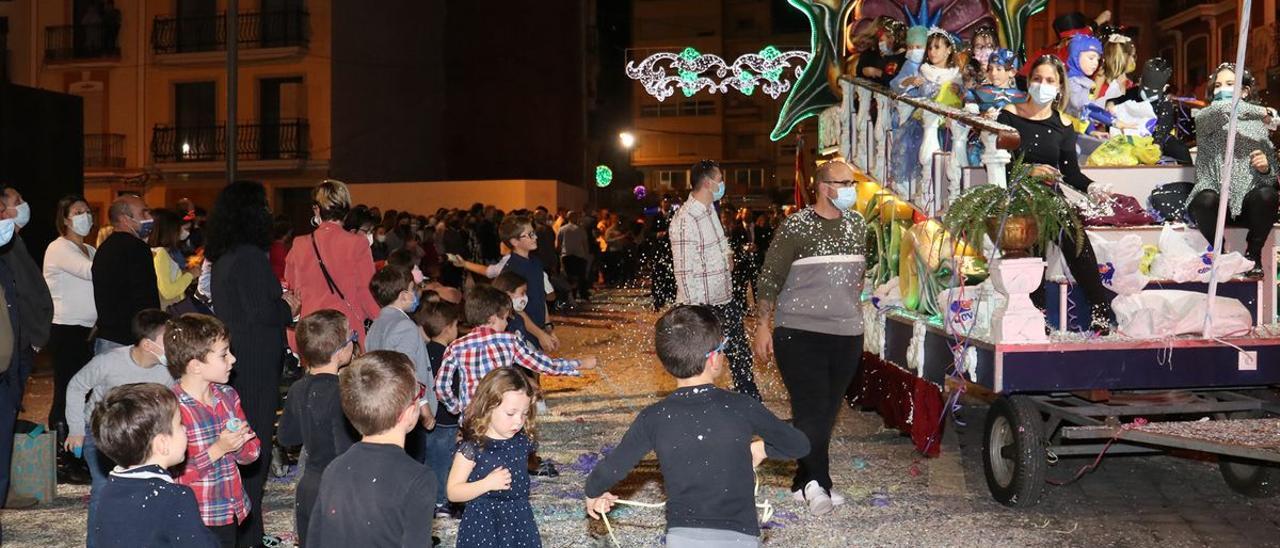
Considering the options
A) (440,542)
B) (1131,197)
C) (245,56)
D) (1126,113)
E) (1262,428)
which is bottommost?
(440,542)

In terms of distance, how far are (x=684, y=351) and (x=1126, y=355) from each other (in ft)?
12.2

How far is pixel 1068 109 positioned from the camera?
10.8 metres

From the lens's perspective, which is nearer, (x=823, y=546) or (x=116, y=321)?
(x=823, y=546)

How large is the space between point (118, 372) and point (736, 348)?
12.5 ft

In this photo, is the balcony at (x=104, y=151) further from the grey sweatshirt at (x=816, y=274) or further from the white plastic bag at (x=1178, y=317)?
the white plastic bag at (x=1178, y=317)

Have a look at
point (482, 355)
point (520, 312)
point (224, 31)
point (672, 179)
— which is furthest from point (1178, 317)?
point (672, 179)

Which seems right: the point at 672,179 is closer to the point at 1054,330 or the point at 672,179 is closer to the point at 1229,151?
the point at 1054,330

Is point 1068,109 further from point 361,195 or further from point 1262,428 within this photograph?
point 361,195

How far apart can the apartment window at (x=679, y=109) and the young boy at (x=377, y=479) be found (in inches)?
2610

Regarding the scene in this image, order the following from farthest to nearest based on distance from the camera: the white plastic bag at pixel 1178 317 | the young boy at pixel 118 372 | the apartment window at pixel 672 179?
the apartment window at pixel 672 179 → the white plastic bag at pixel 1178 317 → the young boy at pixel 118 372

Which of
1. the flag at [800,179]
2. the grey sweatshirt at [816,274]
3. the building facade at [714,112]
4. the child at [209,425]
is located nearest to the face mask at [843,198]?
the grey sweatshirt at [816,274]

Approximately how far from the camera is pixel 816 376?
24.0ft

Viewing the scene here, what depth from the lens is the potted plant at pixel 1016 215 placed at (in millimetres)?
7469

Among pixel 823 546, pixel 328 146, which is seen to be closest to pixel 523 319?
pixel 823 546
